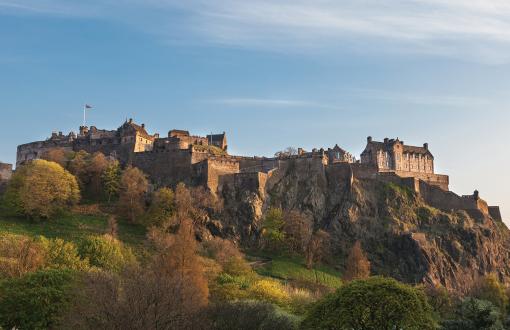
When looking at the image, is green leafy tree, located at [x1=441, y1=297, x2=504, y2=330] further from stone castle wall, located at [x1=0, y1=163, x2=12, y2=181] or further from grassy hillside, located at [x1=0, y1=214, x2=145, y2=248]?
stone castle wall, located at [x1=0, y1=163, x2=12, y2=181]

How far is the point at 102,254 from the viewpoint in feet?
194

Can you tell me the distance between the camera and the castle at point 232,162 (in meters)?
89.8

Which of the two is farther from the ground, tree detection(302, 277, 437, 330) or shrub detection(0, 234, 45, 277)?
shrub detection(0, 234, 45, 277)

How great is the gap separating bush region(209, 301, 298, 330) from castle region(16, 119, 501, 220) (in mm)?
47692

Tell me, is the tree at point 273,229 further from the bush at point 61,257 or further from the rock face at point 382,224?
the bush at point 61,257

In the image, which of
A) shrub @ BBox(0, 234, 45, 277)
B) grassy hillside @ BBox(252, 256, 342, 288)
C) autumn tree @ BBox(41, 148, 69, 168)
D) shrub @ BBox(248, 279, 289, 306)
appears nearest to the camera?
shrub @ BBox(0, 234, 45, 277)

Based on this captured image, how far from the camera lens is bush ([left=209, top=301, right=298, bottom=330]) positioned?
122 feet

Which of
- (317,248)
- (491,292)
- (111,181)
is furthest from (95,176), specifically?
(491,292)

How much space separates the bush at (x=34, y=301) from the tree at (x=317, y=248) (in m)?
42.8

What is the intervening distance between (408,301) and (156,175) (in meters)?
60.1

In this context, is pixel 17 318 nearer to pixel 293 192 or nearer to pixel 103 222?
pixel 103 222

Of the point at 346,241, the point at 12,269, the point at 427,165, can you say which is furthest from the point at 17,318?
the point at 427,165

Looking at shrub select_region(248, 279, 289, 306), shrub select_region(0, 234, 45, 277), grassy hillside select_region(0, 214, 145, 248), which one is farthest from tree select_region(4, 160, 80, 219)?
shrub select_region(248, 279, 289, 306)

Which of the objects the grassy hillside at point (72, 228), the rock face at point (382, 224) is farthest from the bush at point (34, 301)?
the rock face at point (382, 224)
